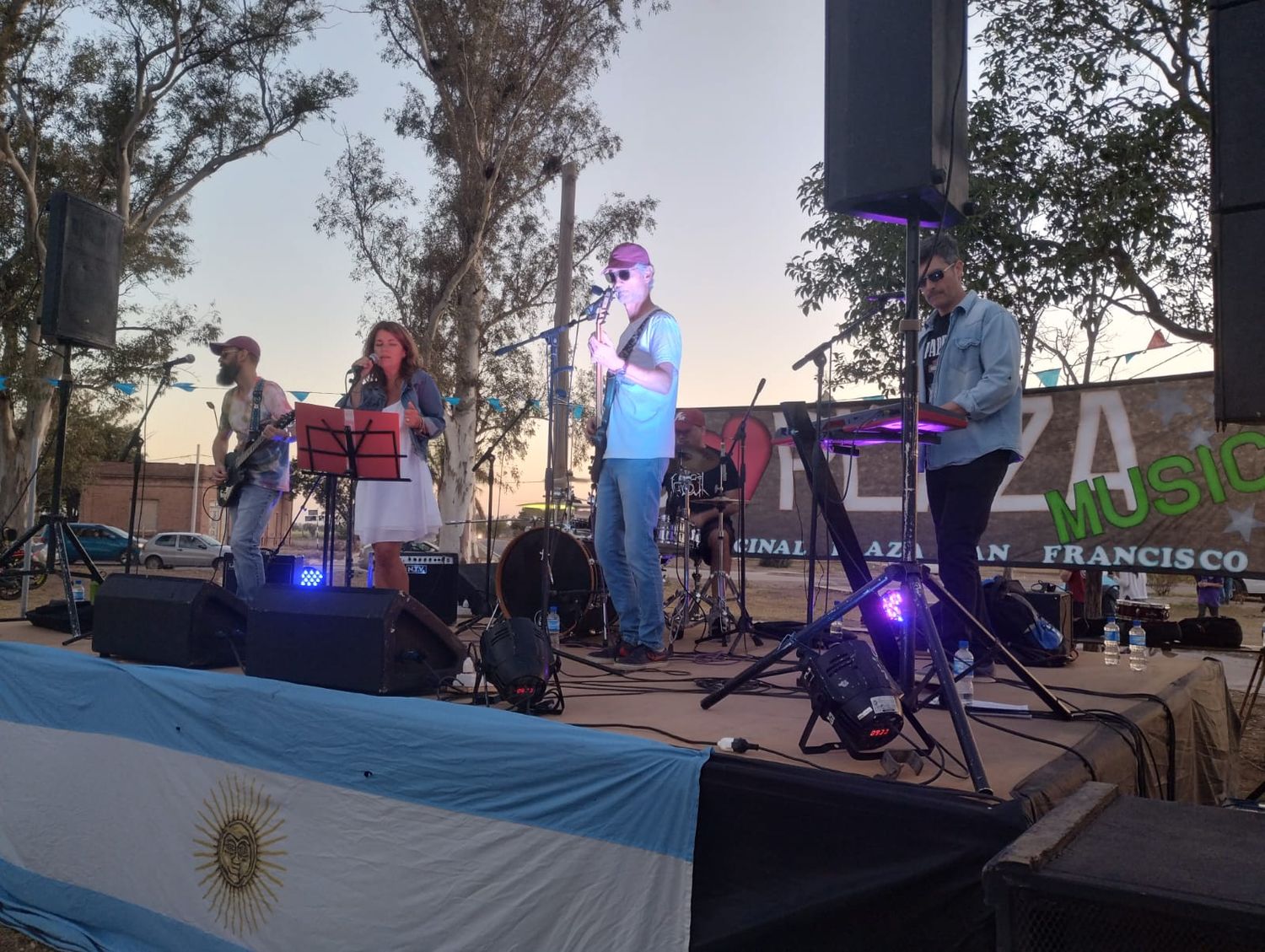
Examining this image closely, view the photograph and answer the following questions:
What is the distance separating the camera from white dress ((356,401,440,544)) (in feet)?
14.5

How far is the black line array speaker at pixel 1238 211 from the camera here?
2.56m

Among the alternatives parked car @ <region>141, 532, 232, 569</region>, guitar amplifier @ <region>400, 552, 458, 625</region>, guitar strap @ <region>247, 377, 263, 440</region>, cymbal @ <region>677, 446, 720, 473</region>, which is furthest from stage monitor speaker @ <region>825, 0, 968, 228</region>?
parked car @ <region>141, 532, 232, 569</region>

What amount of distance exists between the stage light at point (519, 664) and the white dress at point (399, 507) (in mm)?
1440

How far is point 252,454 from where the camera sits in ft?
16.4

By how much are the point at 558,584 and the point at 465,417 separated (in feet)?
48.4

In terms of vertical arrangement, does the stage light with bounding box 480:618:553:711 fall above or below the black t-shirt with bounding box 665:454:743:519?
below

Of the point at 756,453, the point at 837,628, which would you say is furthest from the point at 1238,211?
the point at 756,453

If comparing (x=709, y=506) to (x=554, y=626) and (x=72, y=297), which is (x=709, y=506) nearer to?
(x=554, y=626)

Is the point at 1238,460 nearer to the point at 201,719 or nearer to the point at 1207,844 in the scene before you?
the point at 1207,844

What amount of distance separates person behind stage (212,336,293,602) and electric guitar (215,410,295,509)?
2 cm

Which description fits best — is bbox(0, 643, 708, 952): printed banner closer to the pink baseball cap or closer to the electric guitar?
the electric guitar

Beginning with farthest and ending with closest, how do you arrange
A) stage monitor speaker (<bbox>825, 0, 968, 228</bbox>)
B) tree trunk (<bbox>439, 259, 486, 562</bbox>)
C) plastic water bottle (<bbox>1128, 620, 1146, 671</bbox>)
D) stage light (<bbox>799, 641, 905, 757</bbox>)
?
tree trunk (<bbox>439, 259, 486, 562</bbox>)
plastic water bottle (<bbox>1128, 620, 1146, 671</bbox>)
stage monitor speaker (<bbox>825, 0, 968, 228</bbox>)
stage light (<bbox>799, 641, 905, 757</bbox>)

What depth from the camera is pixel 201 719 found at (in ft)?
10.8

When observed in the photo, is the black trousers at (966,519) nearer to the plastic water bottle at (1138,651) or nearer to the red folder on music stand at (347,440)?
the plastic water bottle at (1138,651)
